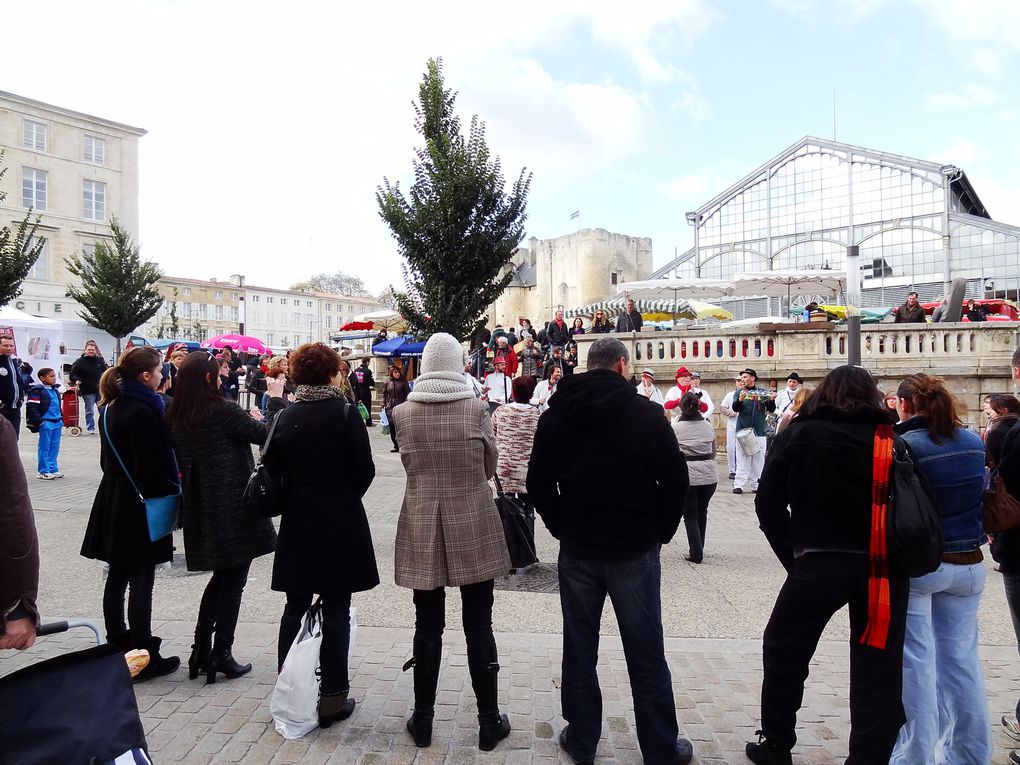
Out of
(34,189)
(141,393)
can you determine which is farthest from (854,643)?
(34,189)

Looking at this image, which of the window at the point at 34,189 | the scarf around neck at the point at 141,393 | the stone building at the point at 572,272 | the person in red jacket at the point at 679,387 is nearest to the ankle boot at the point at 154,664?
the scarf around neck at the point at 141,393

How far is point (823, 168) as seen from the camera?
1371 inches

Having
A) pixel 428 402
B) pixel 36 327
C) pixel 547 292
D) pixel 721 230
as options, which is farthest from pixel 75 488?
pixel 547 292

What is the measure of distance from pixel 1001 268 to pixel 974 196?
22.8 feet

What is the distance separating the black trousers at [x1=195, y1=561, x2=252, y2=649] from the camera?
3.92 metres

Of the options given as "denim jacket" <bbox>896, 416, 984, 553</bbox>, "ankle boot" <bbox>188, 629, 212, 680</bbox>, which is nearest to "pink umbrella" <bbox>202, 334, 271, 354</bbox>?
"ankle boot" <bbox>188, 629, 212, 680</bbox>

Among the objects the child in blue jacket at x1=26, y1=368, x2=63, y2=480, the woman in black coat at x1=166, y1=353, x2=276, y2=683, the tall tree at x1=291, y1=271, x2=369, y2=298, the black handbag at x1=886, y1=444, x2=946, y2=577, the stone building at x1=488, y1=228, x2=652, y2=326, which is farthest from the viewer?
the tall tree at x1=291, y1=271, x2=369, y2=298

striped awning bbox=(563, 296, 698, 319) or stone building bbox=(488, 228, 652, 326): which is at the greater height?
stone building bbox=(488, 228, 652, 326)

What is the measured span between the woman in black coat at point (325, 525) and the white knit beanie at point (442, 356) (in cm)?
45

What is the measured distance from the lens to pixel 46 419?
1011 centimetres

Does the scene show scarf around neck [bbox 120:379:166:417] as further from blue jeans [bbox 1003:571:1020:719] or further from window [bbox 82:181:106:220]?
window [bbox 82:181:106:220]

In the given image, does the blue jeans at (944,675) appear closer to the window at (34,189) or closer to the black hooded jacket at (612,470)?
the black hooded jacket at (612,470)

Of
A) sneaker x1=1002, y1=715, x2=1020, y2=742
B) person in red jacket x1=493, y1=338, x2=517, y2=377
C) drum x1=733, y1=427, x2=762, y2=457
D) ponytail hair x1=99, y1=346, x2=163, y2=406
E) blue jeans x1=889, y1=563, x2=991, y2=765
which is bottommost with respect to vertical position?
sneaker x1=1002, y1=715, x2=1020, y2=742

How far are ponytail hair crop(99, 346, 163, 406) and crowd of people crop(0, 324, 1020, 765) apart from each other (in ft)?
0.04
